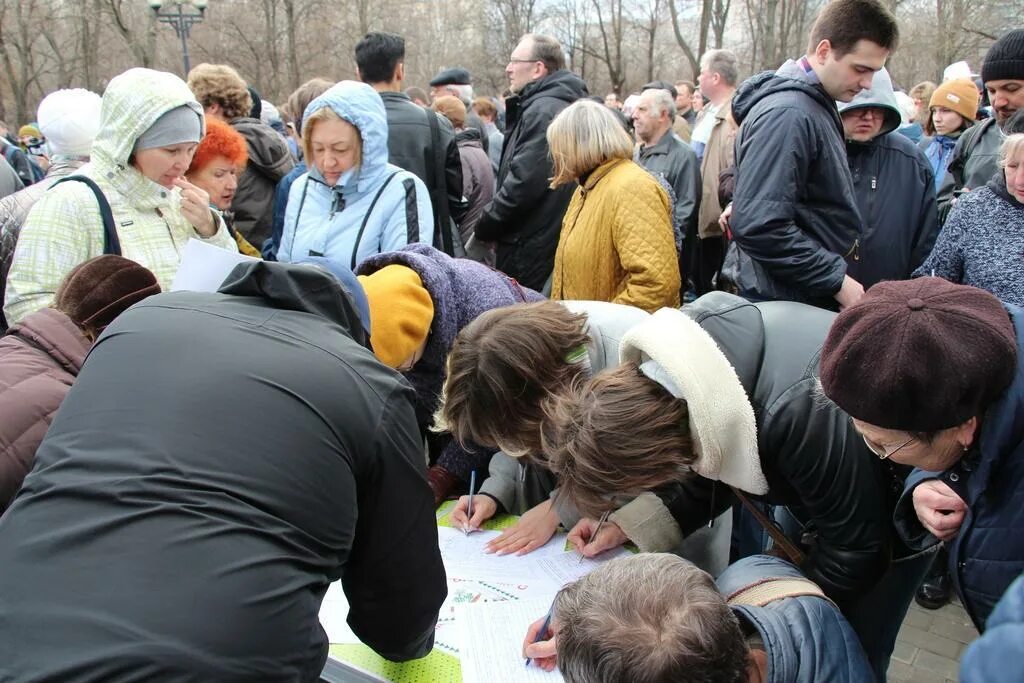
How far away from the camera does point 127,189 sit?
7.96 feet

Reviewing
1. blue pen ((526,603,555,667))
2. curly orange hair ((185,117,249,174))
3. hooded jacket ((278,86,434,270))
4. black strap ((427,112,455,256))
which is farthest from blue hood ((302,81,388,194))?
blue pen ((526,603,555,667))

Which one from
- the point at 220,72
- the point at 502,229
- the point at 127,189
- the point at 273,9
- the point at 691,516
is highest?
the point at 273,9

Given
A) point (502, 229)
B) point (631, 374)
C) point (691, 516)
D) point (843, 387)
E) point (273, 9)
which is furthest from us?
point (273, 9)

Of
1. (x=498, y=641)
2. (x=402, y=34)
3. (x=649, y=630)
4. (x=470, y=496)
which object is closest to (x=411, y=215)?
(x=470, y=496)

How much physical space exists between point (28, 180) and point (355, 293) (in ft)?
25.7

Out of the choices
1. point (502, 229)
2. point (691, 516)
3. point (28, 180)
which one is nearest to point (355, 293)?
point (691, 516)

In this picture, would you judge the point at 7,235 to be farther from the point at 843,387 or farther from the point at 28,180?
the point at 28,180

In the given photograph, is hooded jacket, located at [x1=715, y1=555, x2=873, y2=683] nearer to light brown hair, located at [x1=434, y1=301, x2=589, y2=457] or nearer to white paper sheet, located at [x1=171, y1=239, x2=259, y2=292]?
light brown hair, located at [x1=434, y1=301, x2=589, y2=457]

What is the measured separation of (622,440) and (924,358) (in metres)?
0.54

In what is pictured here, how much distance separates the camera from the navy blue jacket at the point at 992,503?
1202 millimetres

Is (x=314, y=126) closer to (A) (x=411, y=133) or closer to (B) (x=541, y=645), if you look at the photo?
(A) (x=411, y=133)

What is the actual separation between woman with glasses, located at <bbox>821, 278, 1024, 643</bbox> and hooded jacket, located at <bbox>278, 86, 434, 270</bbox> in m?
1.93

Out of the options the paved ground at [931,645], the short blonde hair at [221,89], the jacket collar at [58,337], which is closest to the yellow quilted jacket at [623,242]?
the paved ground at [931,645]

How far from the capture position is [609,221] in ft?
9.42
